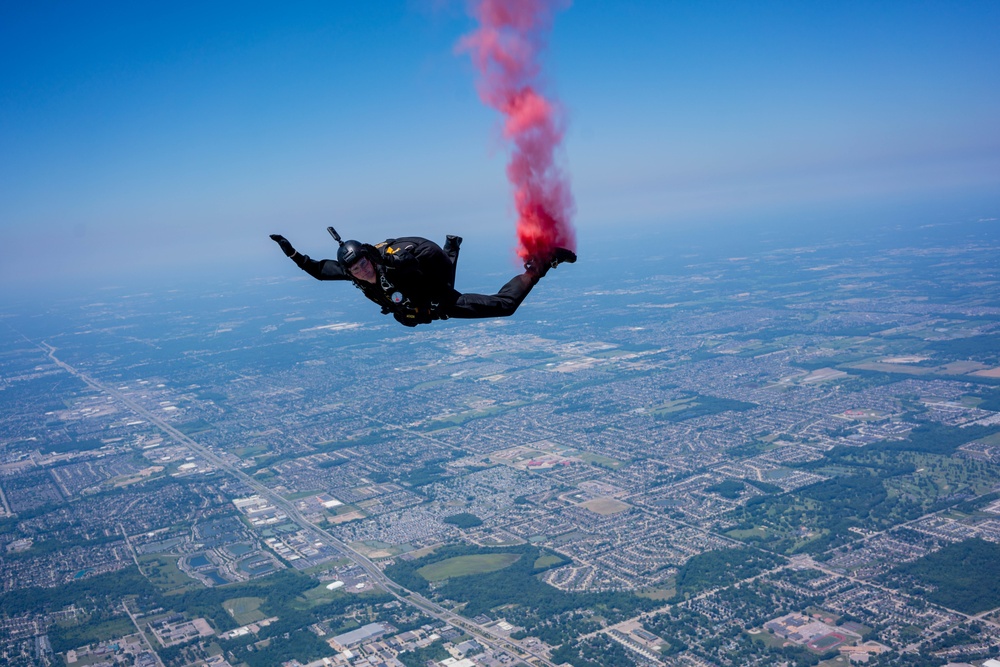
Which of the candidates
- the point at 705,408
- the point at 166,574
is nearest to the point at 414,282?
the point at 166,574

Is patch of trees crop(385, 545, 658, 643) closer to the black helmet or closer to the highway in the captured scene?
the highway

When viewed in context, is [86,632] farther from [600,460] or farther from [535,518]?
[600,460]

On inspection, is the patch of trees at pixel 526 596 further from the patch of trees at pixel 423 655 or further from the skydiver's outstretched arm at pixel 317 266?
the skydiver's outstretched arm at pixel 317 266

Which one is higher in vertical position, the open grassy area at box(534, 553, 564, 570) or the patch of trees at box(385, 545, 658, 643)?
the open grassy area at box(534, 553, 564, 570)

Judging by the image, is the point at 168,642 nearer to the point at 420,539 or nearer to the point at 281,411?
the point at 420,539

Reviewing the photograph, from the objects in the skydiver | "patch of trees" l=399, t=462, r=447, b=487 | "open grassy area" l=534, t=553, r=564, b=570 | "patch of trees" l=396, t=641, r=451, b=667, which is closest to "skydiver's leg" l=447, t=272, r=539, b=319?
the skydiver

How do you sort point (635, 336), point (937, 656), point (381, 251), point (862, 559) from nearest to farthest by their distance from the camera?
1. point (381, 251)
2. point (937, 656)
3. point (862, 559)
4. point (635, 336)

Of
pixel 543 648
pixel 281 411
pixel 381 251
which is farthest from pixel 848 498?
pixel 281 411
